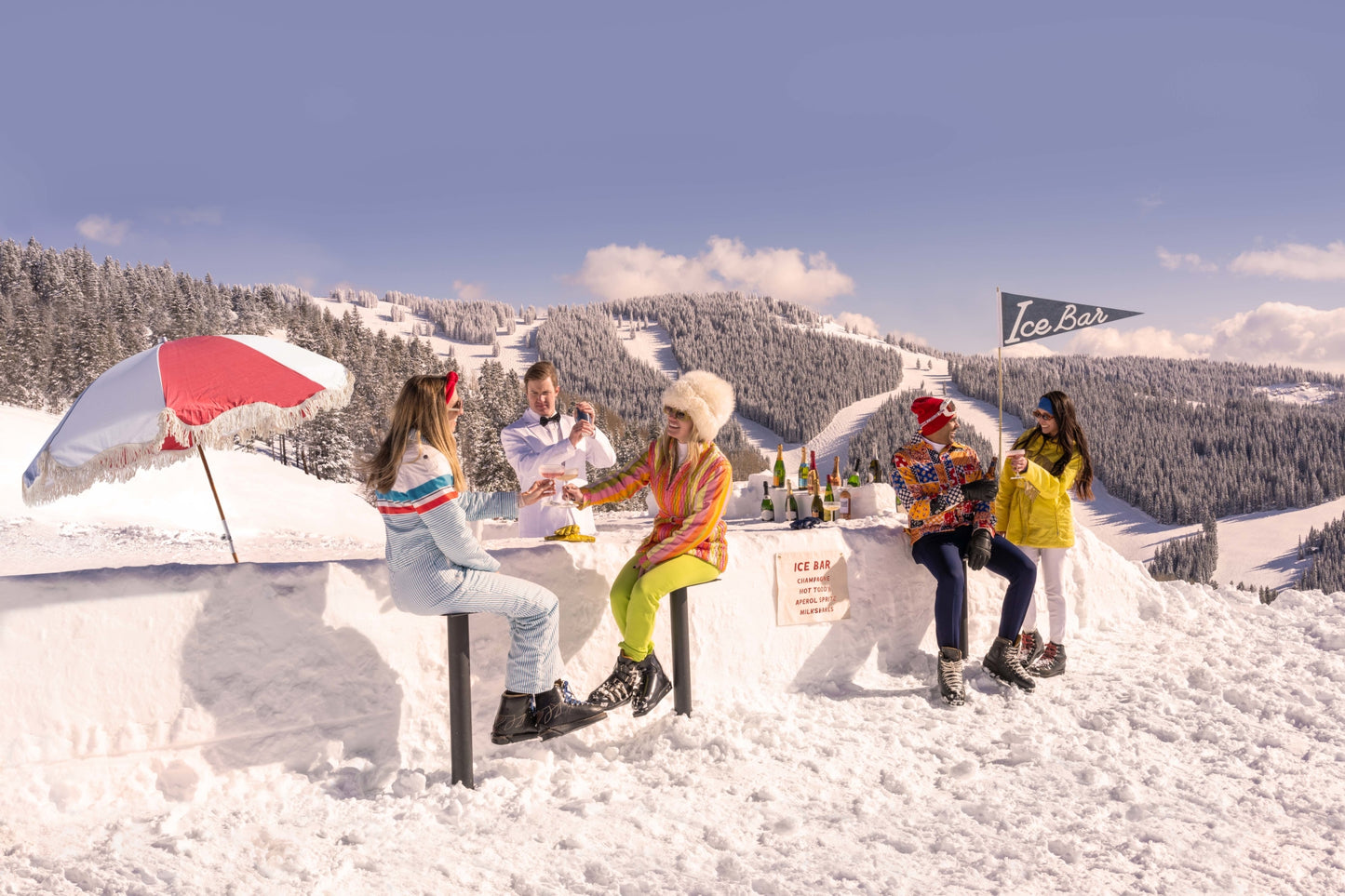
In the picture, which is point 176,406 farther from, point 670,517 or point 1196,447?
point 1196,447

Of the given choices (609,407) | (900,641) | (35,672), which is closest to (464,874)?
(35,672)

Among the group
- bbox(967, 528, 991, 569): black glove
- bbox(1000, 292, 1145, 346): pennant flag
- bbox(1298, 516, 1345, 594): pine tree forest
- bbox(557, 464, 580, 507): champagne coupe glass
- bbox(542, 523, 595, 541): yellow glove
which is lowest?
bbox(1298, 516, 1345, 594): pine tree forest

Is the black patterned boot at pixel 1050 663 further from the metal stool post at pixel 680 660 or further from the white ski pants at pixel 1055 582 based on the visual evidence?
the metal stool post at pixel 680 660

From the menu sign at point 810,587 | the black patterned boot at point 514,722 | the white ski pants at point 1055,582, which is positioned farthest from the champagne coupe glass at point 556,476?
the white ski pants at point 1055,582

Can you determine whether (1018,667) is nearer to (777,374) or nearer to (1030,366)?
(777,374)

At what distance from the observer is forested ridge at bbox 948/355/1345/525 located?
105 metres

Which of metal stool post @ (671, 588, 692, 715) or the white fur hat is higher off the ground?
the white fur hat

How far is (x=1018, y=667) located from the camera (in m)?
4.85

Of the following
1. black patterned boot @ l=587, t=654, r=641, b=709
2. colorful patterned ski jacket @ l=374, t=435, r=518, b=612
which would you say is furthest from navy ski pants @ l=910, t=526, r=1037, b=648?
colorful patterned ski jacket @ l=374, t=435, r=518, b=612

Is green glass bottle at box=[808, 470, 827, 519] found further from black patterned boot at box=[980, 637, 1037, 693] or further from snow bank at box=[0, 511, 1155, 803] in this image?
snow bank at box=[0, 511, 1155, 803]

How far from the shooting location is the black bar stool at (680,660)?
427 cm

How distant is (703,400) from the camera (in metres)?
4.15

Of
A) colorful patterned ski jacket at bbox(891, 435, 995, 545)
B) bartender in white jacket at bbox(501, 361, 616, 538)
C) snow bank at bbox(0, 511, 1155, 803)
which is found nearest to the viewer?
snow bank at bbox(0, 511, 1155, 803)

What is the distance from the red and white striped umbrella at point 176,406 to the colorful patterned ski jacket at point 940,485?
138 inches
